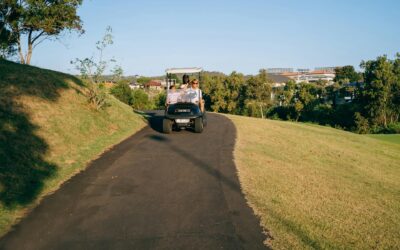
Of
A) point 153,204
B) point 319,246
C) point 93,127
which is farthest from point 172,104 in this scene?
point 319,246

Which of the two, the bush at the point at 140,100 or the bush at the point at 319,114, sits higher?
the bush at the point at 140,100

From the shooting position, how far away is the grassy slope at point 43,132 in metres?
8.07

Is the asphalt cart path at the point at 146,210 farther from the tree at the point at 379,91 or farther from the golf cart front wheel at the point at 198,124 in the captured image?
the tree at the point at 379,91

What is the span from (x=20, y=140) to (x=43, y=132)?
1.56 metres

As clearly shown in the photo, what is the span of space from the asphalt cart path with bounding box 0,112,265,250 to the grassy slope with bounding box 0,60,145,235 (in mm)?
628

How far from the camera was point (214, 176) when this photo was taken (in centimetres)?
898

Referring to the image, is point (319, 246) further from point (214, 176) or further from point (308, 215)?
point (214, 176)

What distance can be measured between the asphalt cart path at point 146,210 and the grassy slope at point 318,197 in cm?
48

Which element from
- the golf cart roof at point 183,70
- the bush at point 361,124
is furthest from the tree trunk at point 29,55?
the bush at point 361,124

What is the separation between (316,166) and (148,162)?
584 centimetres

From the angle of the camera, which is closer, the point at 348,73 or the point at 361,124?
the point at 361,124

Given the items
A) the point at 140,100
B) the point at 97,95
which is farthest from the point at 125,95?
the point at 97,95

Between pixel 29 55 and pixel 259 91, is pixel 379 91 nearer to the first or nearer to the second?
pixel 259 91

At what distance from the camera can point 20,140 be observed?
10.6m
